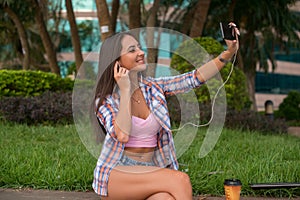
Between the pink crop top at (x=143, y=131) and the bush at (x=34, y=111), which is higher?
the pink crop top at (x=143, y=131)

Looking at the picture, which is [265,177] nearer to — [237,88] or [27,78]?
[237,88]

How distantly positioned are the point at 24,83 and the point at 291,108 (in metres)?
12.0

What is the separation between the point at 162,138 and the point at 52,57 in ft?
36.2

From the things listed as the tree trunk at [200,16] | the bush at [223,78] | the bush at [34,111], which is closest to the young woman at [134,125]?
the bush at [223,78]

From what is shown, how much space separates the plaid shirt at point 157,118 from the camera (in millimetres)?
2803

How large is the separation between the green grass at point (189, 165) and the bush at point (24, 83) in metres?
3.07

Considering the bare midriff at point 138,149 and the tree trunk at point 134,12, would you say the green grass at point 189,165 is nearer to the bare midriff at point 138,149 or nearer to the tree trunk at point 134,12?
the bare midriff at point 138,149

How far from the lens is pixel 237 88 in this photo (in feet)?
30.2

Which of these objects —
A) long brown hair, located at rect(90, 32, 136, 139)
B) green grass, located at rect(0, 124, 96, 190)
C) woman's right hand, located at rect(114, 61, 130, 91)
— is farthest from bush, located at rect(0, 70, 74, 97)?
woman's right hand, located at rect(114, 61, 130, 91)

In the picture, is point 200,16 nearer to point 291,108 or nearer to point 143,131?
point 143,131

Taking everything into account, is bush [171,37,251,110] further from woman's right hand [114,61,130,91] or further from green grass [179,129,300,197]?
woman's right hand [114,61,130,91]

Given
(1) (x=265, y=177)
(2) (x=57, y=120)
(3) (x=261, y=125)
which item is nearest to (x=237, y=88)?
(3) (x=261, y=125)

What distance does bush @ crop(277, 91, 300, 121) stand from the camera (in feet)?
58.4

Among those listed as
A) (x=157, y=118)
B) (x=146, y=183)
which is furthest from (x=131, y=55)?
(x=146, y=183)
